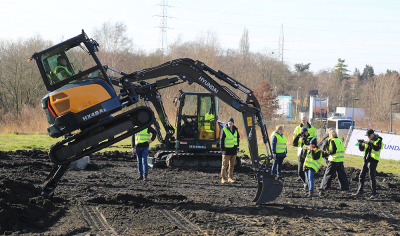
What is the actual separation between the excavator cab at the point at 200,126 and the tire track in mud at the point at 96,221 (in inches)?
260

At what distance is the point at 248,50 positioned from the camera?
74.6m

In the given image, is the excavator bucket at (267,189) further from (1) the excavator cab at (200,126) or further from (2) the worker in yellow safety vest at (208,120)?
(2) the worker in yellow safety vest at (208,120)

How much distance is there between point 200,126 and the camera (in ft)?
46.6

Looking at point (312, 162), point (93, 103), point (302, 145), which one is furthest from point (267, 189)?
point (93, 103)

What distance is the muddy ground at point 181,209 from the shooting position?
651 cm

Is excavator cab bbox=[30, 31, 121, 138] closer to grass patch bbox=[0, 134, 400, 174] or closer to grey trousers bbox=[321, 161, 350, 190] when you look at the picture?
grey trousers bbox=[321, 161, 350, 190]

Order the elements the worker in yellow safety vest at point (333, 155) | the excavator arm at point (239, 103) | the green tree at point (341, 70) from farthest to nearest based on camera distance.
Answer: the green tree at point (341, 70)
the worker in yellow safety vest at point (333, 155)
the excavator arm at point (239, 103)

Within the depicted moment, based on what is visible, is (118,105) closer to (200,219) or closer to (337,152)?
(200,219)

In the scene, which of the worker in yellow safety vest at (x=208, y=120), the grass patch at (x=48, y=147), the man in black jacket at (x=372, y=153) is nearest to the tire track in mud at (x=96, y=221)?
the man in black jacket at (x=372, y=153)

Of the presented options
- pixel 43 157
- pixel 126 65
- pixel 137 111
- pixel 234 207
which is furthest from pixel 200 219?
pixel 126 65

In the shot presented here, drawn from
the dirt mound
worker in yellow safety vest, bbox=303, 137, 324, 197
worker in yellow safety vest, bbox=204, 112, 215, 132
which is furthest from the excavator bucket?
worker in yellow safety vest, bbox=204, 112, 215, 132

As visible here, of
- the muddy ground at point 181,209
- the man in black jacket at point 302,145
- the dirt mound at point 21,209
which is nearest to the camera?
the dirt mound at point 21,209

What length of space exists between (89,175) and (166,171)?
278cm

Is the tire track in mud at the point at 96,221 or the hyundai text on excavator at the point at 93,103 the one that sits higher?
the hyundai text on excavator at the point at 93,103
